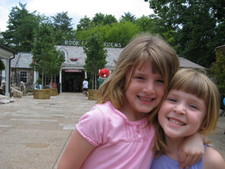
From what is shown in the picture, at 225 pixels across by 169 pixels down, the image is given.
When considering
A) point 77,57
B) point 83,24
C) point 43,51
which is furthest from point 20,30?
point 43,51

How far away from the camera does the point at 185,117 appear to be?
1354 millimetres

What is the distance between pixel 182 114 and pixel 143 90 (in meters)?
0.23

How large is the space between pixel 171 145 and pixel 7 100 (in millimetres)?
13298

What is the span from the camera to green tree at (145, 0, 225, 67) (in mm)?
19391

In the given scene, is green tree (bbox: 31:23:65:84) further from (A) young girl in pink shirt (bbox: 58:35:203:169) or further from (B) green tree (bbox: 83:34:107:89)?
(A) young girl in pink shirt (bbox: 58:35:203:169)

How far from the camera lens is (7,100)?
Result: 1353 centimetres

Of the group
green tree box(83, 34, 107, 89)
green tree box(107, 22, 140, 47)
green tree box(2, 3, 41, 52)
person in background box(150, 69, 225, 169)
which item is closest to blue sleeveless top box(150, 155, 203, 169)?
person in background box(150, 69, 225, 169)

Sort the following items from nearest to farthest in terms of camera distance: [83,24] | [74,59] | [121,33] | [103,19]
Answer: [74,59] → [121,33] → [83,24] → [103,19]

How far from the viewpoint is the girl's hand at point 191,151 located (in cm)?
136

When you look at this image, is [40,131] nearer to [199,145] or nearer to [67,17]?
[199,145]

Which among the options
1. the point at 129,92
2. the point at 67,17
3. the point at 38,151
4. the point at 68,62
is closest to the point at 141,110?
the point at 129,92

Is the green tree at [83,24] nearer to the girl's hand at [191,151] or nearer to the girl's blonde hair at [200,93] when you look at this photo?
the girl's blonde hair at [200,93]

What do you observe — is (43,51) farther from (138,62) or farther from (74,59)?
(138,62)

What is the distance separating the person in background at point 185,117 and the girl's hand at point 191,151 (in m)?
0.02
